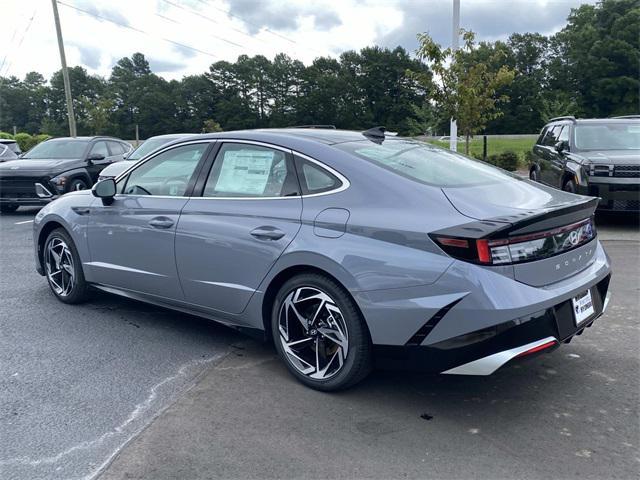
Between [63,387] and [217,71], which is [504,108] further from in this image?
[63,387]

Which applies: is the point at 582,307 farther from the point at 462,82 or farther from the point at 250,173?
the point at 462,82

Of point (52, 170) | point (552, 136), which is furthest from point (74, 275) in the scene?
point (552, 136)

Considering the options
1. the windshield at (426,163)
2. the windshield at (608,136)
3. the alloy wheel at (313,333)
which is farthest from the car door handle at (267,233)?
the windshield at (608,136)

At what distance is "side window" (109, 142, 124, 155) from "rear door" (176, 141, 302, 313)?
416 inches

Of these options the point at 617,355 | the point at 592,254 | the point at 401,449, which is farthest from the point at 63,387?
the point at 617,355

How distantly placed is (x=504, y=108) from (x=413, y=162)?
7420cm

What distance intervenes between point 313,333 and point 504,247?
1255 millimetres

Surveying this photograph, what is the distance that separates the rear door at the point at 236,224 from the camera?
3713 mm

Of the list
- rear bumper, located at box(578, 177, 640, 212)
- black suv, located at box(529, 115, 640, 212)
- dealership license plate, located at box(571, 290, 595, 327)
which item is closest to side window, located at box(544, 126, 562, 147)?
black suv, located at box(529, 115, 640, 212)

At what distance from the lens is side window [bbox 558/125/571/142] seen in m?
10.1

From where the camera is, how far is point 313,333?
11.6 feet

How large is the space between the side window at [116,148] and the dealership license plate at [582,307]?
12.5 meters

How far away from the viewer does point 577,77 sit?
67125mm

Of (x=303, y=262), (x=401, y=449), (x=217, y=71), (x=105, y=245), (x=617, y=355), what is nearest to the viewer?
(x=401, y=449)
